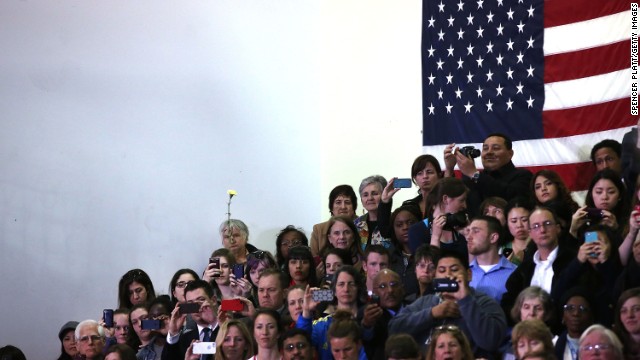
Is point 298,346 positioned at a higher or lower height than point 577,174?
lower

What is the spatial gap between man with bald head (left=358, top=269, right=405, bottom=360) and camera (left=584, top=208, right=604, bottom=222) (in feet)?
4.09

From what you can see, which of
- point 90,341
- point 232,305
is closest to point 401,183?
point 232,305

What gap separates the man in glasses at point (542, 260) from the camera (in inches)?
270

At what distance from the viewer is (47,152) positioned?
33.0ft

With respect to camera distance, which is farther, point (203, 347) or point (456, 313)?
point (203, 347)

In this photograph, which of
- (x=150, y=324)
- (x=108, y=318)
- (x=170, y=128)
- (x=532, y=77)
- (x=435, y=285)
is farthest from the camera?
(x=170, y=128)

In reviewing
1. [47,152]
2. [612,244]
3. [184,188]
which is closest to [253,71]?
[184,188]

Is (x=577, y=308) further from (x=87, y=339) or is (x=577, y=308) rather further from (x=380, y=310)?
(x=87, y=339)

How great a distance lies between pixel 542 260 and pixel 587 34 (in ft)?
10.4

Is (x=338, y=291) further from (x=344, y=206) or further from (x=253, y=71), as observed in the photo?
(x=253, y=71)

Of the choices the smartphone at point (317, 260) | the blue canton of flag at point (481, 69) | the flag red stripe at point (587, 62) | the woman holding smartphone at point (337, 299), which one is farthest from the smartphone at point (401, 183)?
the flag red stripe at point (587, 62)

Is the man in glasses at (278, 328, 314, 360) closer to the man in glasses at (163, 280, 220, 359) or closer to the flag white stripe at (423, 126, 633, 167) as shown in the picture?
the man in glasses at (163, 280, 220, 359)

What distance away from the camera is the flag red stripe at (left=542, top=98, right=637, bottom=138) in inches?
Result: 362

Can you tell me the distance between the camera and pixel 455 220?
24.8 feet
